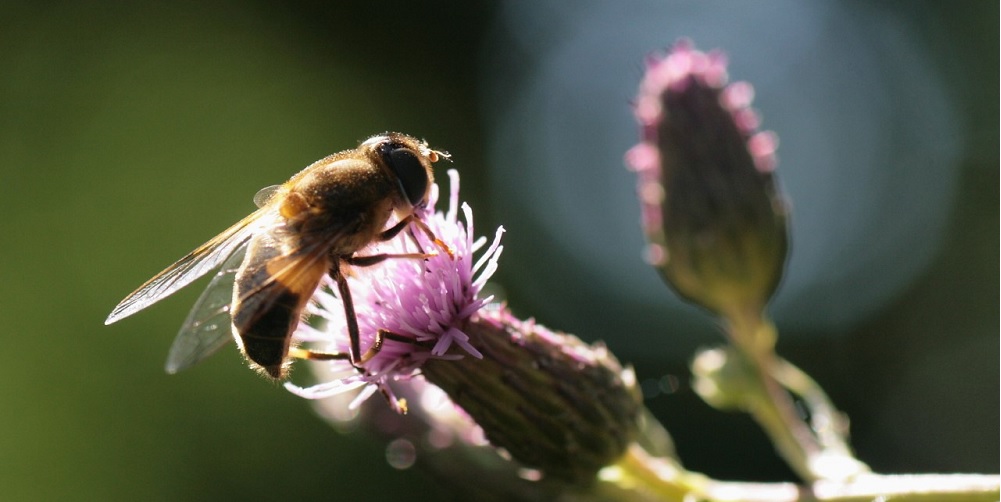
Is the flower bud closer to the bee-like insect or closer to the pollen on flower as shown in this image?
the pollen on flower

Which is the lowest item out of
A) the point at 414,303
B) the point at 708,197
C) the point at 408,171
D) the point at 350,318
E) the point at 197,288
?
the point at 350,318

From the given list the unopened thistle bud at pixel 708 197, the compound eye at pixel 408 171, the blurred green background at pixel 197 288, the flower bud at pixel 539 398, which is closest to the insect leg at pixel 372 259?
the compound eye at pixel 408 171

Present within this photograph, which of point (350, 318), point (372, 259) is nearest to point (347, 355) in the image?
point (350, 318)

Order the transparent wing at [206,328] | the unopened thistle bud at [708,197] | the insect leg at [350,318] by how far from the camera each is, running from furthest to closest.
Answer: the unopened thistle bud at [708,197] < the transparent wing at [206,328] < the insect leg at [350,318]

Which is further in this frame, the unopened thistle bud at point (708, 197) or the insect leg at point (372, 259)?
the unopened thistle bud at point (708, 197)

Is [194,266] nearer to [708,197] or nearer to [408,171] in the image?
[408,171]

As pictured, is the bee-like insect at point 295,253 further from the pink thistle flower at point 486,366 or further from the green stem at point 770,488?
the green stem at point 770,488

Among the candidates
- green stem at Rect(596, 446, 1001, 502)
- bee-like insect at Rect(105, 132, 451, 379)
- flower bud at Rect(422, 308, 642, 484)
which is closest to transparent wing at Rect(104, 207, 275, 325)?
bee-like insect at Rect(105, 132, 451, 379)
